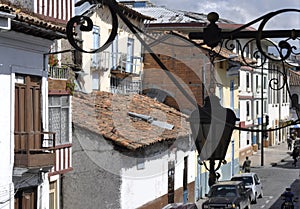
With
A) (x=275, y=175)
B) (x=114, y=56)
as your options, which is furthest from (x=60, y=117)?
(x=275, y=175)

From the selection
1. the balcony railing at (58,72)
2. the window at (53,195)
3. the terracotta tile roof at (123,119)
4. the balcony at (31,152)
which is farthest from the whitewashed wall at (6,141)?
the terracotta tile roof at (123,119)

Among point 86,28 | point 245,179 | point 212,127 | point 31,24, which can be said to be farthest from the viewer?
point 245,179

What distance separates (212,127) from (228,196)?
19261 millimetres

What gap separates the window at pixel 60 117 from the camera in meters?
16.2

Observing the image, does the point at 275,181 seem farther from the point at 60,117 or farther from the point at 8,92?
the point at 8,92

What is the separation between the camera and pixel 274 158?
151 feet

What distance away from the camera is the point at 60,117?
55.1ft

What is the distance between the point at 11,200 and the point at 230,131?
8.41 metres

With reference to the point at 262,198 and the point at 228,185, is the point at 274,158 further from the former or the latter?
the point at 228,185

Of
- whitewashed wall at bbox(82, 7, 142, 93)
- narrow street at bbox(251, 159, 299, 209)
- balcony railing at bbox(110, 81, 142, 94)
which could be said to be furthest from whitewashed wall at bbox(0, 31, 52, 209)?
narrow street at bbox(251, 159, 299, 209)

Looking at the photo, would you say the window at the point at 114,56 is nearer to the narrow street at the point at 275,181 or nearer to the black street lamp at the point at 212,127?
the narrow street at the point at 275,181

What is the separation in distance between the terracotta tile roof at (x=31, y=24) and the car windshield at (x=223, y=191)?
1160cm

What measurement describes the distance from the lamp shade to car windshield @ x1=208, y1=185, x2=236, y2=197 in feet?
62.5

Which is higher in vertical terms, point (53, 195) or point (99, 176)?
point (99, 176)
